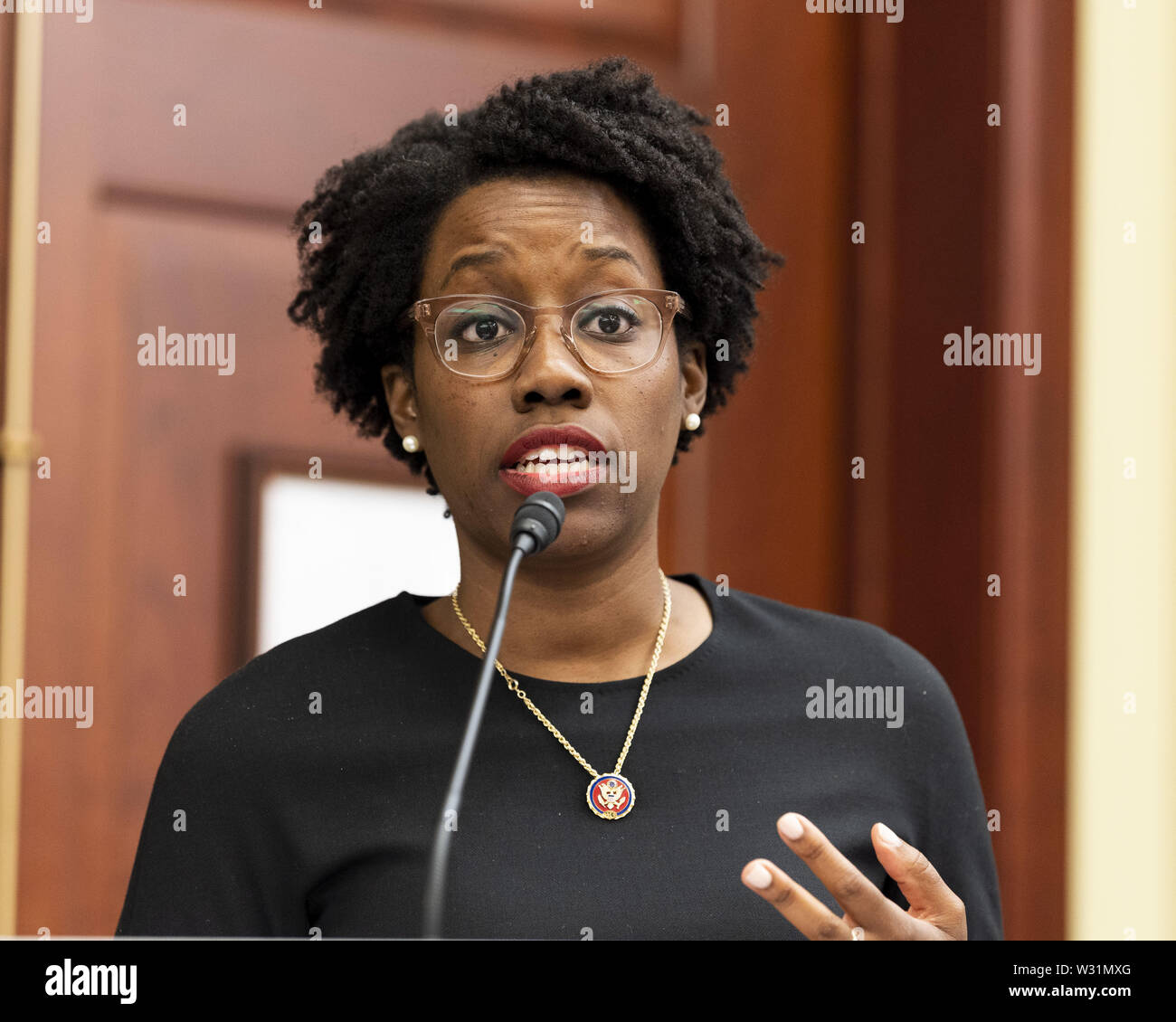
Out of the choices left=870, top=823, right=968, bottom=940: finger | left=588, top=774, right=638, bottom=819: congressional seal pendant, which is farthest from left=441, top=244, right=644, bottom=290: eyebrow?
left=870, top=823, right=968, bottom=940: finger

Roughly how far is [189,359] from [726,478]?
0.81 meters

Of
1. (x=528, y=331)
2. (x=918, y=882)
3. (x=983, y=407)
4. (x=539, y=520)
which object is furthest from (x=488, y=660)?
(x=983, y=407)

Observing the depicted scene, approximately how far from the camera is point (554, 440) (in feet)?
4.52

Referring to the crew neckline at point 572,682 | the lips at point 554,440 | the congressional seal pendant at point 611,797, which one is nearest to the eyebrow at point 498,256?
the lips at point 554,440

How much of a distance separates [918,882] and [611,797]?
330 millimetres

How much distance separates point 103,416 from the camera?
202 centimetres

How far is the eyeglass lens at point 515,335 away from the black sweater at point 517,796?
0.95 feet

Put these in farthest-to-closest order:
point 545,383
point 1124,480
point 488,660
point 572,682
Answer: point 1124,480, point 572,682, point 545,383, point 488,660

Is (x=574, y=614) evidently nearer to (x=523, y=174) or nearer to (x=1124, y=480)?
(x=523, y=174)

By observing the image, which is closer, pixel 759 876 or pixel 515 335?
pixel 759 876

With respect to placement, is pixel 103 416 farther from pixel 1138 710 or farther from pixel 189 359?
pixel 1138 710

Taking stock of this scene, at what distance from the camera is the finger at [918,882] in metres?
1.15

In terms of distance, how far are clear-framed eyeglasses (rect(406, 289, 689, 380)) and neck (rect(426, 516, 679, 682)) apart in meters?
0.18
